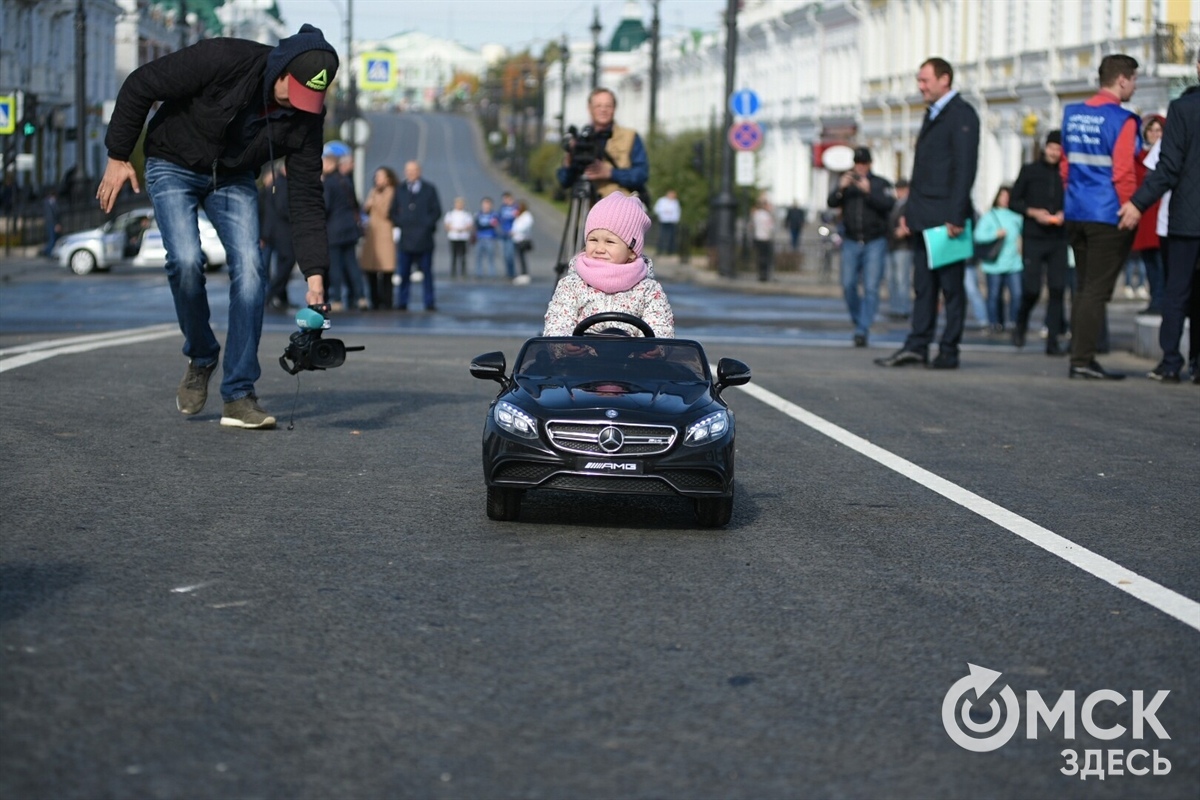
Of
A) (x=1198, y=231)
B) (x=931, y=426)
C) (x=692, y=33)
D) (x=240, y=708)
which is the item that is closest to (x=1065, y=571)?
(x=240, y=708)

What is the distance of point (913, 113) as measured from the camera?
67375 millimetres

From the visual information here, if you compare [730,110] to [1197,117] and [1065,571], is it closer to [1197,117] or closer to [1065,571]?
[1197,117]

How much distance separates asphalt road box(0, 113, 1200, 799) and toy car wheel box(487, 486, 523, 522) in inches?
2.7

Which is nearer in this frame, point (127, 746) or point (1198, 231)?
point (127, 746)

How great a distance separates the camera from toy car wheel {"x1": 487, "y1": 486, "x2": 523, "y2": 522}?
6.43 meters

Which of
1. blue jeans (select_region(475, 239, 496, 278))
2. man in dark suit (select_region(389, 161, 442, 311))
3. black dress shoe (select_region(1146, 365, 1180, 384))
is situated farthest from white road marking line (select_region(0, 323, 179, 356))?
blue jeans (select_region(475, 239, 496, 278))

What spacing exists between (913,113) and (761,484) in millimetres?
61574

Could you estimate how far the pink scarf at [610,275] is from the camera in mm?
7777

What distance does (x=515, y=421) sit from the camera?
642cm

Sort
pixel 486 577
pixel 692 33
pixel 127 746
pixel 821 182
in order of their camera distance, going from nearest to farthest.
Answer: pixel 127 746
pixel 486 577
pixel 821 182
pixel 692 33

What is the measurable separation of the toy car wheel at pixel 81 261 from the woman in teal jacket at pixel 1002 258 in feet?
65.0

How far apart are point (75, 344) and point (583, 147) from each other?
12.1ft

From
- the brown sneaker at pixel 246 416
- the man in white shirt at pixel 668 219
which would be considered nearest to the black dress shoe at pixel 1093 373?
the brown sneaker at pixel 246 416

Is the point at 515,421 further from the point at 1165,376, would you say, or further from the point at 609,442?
the point at 1165,376
